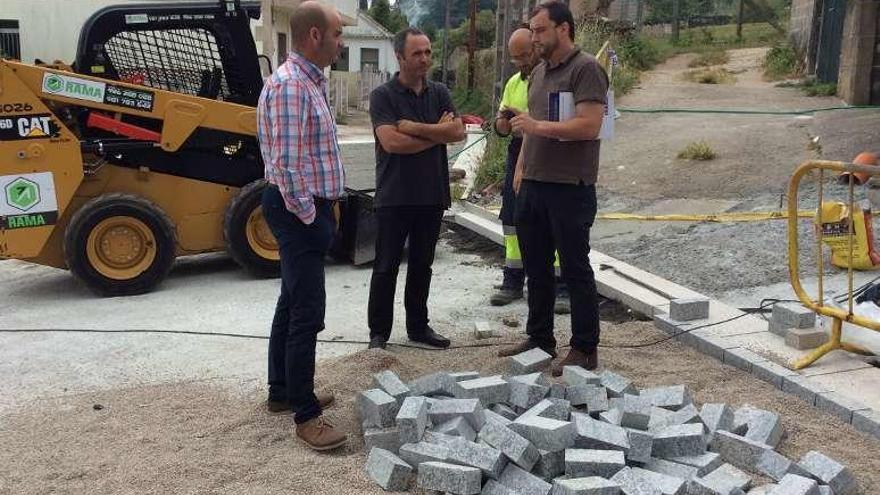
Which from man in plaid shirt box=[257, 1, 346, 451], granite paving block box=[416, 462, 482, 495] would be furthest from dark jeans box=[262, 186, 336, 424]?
granite paving block box=[416, 462, 482, 495]

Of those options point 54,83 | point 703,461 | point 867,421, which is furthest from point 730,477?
point 54,83

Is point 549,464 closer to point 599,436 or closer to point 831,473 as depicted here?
point 599,436

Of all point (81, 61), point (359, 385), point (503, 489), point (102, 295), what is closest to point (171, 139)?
point (81, 61)

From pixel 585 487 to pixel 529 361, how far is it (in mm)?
1439

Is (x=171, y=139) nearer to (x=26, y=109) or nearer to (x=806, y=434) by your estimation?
(x=26, y=109)

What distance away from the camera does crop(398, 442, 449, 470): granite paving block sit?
11.2ft

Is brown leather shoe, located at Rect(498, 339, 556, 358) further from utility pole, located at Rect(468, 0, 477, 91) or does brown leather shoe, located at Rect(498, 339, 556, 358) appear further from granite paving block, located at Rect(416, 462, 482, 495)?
utility pole, located at Rect(468, 0, 477, 91)

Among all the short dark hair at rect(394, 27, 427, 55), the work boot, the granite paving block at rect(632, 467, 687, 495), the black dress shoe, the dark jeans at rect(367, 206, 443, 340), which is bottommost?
the work boot

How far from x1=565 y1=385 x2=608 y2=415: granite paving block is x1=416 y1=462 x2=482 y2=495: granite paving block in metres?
0.87

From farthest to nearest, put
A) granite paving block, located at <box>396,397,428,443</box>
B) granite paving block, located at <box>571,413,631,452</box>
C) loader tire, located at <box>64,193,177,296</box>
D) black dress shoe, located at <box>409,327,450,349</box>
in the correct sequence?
1. loader tire, located at <box>64,193,177,296</box>
2. black dress shoe, located at <box>409,327,450,349</box>
3. granite paving block, located at <box>396,397,428,443</box>
4. granite paving block, located at <box>571,413,631,452</box>

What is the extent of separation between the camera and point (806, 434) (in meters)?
3.82

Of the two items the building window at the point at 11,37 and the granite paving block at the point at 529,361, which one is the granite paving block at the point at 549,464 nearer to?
the granite paving block at the point at 529,361

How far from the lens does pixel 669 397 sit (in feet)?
13.0

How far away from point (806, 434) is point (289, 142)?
2.69 metres
